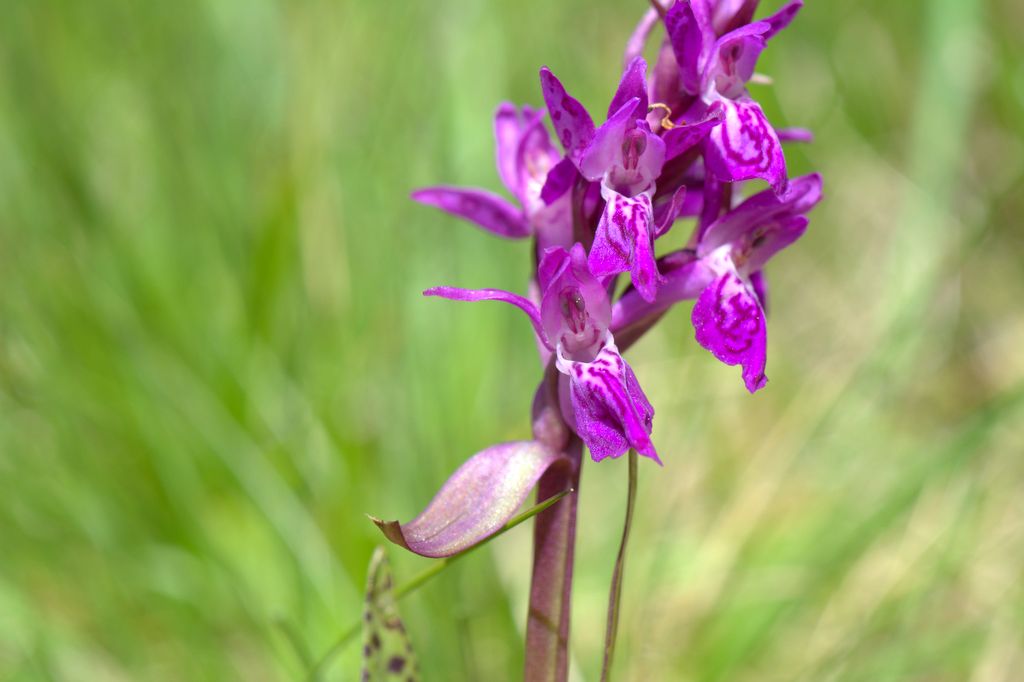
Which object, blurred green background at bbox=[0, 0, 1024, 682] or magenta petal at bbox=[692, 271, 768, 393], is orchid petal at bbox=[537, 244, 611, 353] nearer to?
magenta petal at bbox=[692, 271, 768, 393]

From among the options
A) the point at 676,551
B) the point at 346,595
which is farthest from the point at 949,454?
the point at 346,595

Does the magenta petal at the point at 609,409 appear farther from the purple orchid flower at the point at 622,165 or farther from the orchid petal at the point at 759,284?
the orchid petal at the point at 759,284

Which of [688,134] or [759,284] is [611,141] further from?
[759,284]

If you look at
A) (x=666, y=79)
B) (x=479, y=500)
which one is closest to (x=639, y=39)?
(x=666, y=79)

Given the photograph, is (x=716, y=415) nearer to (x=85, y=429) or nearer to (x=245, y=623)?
(x=245, y=623)

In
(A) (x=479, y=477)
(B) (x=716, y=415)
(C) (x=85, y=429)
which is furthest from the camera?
(B) (x=716, y=415)
